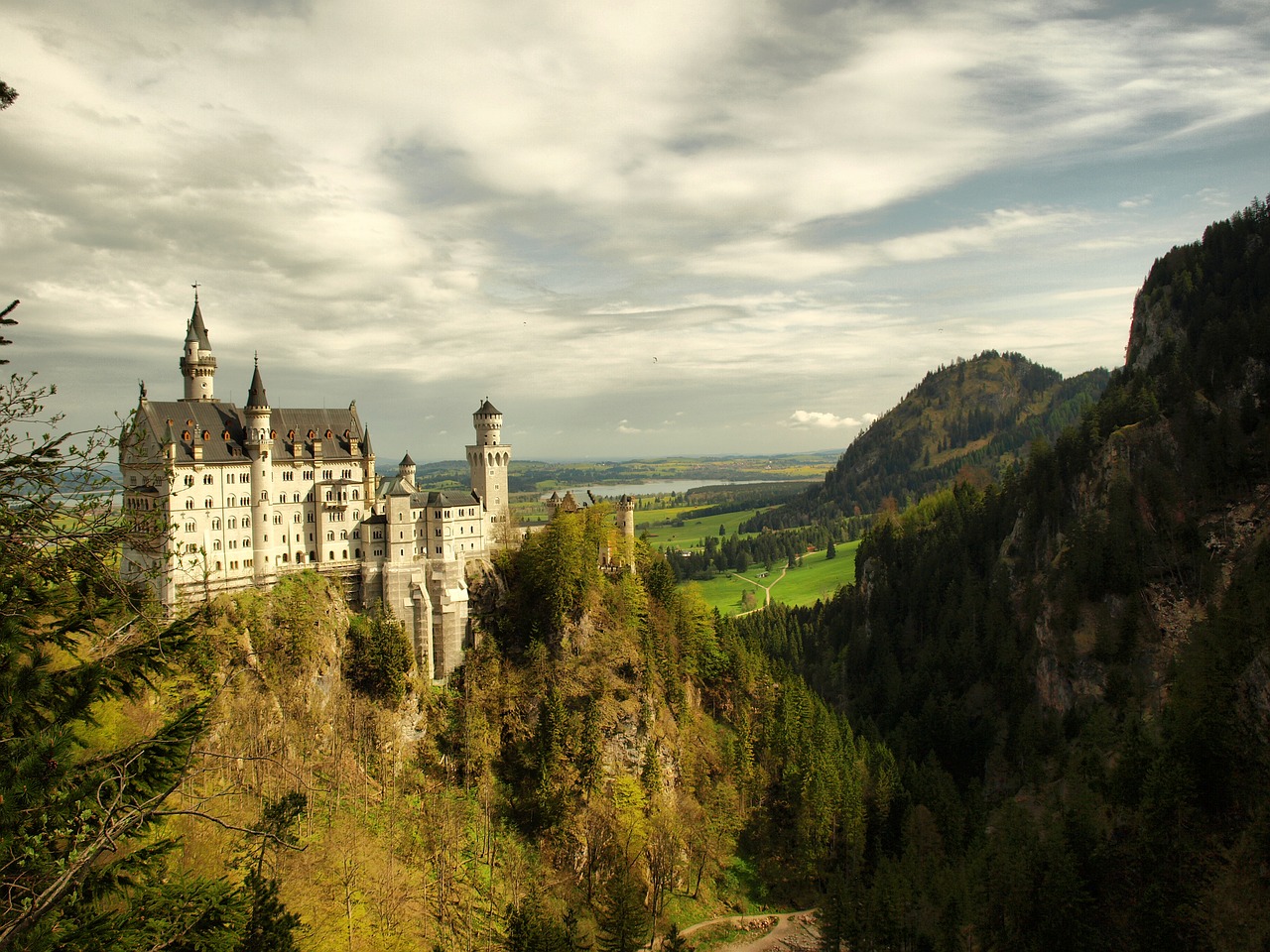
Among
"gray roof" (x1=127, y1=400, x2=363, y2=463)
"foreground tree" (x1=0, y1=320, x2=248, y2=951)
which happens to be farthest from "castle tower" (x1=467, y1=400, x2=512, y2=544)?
"foreground tree" (x1=0, y1=320, x2=248, y2=951)

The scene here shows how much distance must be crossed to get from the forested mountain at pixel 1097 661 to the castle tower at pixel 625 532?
40.0m

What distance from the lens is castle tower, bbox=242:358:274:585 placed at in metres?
70.3

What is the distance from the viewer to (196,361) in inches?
2891

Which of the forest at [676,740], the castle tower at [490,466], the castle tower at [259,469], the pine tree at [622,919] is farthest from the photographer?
the castle tower at [490,466]

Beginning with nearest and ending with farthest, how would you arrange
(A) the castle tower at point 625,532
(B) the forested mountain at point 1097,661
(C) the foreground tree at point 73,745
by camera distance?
(C) the foreground tree at point 73,745 → (B) the forested mountain at point 1097,661 → (A) the castle tower at point 625,532

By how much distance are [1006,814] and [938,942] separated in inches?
665

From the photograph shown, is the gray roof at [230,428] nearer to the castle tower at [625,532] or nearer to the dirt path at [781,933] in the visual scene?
the castle tower at [625,532]

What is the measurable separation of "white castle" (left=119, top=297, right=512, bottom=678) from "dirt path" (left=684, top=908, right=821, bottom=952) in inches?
1421

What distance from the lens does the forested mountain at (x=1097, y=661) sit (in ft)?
173

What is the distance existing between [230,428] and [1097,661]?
9845 centimetres

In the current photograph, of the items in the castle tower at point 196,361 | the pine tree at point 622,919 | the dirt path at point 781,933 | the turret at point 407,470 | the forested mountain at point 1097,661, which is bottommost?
the dirt path at point 781,933

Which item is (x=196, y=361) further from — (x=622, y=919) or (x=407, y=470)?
(x=622, y=919)

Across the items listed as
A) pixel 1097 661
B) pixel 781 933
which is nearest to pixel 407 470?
pixel 781 933

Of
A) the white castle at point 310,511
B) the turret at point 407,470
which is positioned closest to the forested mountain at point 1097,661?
the white castle at point 310,511
